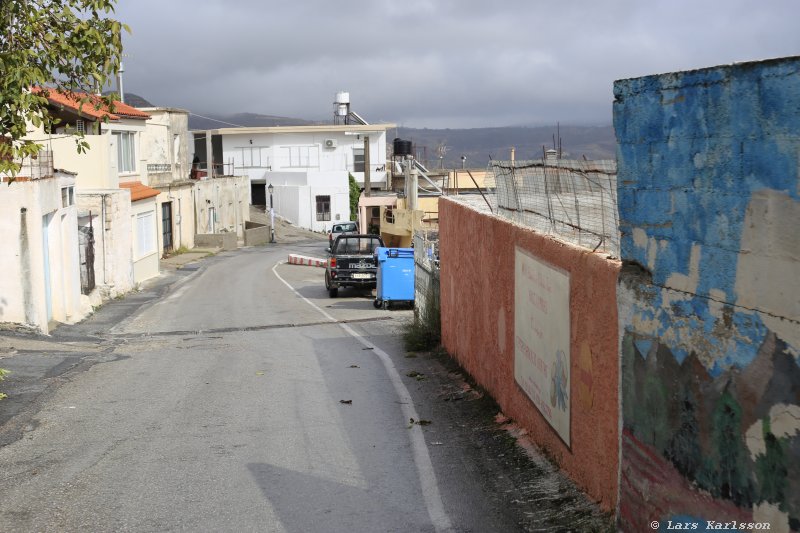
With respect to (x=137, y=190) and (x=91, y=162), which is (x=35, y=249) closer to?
(x=91, y=162)

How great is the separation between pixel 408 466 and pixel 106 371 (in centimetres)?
796

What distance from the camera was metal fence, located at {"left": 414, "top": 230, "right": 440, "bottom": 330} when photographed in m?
18.0

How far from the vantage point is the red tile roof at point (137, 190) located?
37781 mm

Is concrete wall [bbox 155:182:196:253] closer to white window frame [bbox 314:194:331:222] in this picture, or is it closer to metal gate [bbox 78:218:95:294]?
white window frame [bbox 314:194:331:222]

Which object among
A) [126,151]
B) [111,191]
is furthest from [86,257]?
[126,151]

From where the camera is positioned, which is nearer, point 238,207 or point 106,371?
point 106,371

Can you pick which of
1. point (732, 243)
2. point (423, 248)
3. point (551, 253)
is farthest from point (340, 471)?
point (423, 248)

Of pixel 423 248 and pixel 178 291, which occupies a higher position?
pixel 423 248

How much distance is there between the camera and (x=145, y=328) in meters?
23.1

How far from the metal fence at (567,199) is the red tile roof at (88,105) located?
16.7ft

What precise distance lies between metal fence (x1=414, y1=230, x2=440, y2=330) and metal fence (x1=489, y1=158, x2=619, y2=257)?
6.90 m

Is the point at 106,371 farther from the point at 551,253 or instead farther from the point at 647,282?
the point at 647,282

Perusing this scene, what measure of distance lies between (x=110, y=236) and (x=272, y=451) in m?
22.5

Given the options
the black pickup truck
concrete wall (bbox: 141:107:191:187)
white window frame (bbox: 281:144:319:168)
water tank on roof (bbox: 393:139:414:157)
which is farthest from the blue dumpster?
white window frame (bbox: 281:144:319:168)
